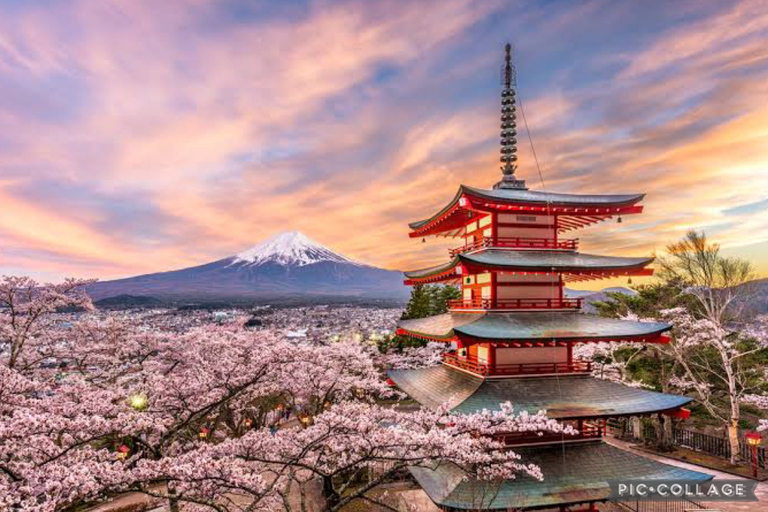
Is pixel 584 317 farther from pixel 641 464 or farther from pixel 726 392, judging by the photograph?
pixel 726 392

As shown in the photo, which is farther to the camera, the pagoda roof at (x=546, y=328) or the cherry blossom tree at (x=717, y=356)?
the cherry blossom tree at (x=717, y=356)

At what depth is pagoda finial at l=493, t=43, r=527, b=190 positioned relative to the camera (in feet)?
53.0

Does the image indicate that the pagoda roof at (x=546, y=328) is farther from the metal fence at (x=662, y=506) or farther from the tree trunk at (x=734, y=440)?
the tree trunk at (x=734, y=440)

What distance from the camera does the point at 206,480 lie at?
7789mm

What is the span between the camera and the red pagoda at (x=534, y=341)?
37.6 feet

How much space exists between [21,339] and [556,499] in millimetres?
18043

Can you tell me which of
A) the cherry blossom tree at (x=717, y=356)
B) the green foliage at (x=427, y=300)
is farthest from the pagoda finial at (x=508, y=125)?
the green foliage at (x=427, y=300)

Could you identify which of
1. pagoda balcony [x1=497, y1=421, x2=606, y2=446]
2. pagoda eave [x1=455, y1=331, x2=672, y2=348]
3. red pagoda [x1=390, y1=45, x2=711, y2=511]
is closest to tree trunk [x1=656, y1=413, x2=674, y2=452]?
red pagoda [x1=390, y1=45, x2=711, y2=511]

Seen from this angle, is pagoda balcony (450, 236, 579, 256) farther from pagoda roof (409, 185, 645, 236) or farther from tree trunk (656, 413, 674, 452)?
tree trunk (656, 413, 674, 452)

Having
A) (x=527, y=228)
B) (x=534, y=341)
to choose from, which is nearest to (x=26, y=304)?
(x=534, y=341)

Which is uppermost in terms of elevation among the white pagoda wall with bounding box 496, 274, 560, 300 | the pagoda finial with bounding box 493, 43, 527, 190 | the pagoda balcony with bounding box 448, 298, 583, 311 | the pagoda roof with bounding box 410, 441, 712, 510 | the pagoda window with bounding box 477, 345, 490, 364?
the pagoda finial with bounding box 493, 43, 527, 190

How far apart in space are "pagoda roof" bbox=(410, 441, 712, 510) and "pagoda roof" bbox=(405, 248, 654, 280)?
5582mm

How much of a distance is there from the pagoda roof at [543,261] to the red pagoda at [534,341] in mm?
40

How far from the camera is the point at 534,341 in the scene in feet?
40.7
